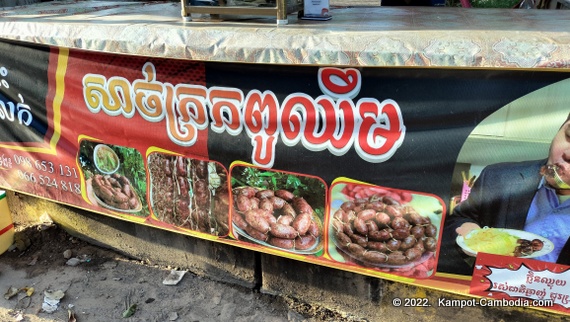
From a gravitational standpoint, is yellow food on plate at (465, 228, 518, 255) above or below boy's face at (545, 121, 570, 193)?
below

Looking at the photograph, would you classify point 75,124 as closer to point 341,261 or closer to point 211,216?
point 211,216

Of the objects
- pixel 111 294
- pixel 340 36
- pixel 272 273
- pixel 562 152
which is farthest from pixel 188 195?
pixel 562 152

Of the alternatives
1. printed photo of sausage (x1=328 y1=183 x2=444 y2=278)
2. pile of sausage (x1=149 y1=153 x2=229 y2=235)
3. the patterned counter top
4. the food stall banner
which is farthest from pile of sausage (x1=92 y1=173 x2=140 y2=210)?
printed photo of sausage (x1=328 y1=183 x2=444 y2=278)

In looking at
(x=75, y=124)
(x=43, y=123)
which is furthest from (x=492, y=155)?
(x=43, y=123)

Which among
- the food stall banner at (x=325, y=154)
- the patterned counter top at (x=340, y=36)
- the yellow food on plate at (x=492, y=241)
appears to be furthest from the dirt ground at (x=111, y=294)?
the patterned counter top at (x=340, y=36)

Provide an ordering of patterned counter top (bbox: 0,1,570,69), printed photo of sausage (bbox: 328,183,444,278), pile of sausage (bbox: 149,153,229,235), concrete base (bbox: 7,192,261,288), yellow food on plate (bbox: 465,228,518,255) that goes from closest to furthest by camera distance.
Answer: patterned counter top (bbox: 0,1,570,69), yellow food on plate (bbox: 465,228,518,255), printed photo of sausage (bbox: 328,183,444,278), pile of sausage (bbox: 149,153,229,235), concrete base (bbox: 7,192,261,288)

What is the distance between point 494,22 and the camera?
2.79m

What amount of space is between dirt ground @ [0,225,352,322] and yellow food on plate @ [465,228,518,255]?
1.29 metres

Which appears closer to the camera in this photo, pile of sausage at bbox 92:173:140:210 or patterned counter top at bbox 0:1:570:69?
patterned counter top at bbox 0:1:570:69

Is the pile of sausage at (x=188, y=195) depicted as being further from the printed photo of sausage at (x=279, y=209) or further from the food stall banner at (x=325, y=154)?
the printed photo of sausage at (x=279, y=209)

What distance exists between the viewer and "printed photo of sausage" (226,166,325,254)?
2.91 metres

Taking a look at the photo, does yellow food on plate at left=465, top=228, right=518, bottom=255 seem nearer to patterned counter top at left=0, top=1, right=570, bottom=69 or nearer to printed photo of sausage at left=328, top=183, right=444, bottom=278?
printed photo of sausage at left=328, top=183, right=444, bottom=278

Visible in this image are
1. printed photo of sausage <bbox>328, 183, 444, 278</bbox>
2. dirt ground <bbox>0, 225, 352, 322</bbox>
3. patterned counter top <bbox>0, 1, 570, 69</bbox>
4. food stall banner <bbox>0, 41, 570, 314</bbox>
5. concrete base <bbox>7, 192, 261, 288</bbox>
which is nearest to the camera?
patterned counter top <bbox>0, 1, 570, 69</bbox>

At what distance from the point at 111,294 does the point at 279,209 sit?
183 cm
